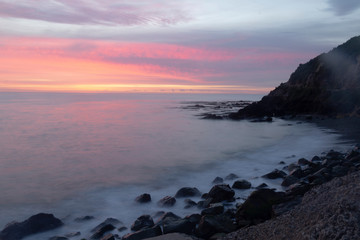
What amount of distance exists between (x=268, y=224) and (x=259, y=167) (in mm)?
8026

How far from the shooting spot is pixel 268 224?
459cm

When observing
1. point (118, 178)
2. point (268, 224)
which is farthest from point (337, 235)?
point (118, 178)

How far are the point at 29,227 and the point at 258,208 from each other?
4702 millimetres

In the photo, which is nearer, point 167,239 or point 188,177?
point 167,239

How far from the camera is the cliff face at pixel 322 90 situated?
27.5 m

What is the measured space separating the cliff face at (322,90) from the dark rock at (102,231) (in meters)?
24.3

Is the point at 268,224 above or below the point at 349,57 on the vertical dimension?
below

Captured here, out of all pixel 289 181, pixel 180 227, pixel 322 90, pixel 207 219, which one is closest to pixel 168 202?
pixel 180 227

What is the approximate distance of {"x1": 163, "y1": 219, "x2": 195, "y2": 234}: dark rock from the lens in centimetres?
575

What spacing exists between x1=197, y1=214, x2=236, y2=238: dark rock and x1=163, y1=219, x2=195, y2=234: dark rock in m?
0.21

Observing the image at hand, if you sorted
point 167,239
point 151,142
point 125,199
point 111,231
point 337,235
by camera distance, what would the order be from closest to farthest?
point 337,235, point 167,239, point 111,231, point 125,199, point 151,142

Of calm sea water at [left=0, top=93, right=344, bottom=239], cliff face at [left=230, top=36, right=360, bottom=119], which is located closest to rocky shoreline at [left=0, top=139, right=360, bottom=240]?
calm sea water at [left=0, top=93, right=344, bottom=239]

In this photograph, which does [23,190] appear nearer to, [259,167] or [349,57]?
[259,167]

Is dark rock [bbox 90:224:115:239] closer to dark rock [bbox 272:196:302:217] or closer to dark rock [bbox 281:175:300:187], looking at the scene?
dark rock [bbox 272:196:302:217]
